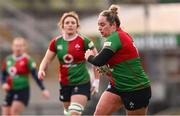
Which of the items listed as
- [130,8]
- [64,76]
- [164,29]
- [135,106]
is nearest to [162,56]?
[130,8]

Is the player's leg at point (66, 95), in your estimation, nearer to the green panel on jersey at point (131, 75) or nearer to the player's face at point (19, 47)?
the green panel on jersey at point (131, 75)

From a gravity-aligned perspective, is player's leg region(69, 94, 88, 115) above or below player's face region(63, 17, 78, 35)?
below

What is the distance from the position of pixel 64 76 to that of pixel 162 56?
17457 mm

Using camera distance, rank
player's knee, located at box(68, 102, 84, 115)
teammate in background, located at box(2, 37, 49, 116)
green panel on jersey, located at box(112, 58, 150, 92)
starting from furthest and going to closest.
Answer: teammate in background, located at box(2, 37, 49, 116), player's knee, located at box(68, 102, 84, 115), green panel on jersey, located at box(112, 58, 150, 92)

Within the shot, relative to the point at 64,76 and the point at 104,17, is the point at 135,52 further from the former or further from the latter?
the point at 64,76

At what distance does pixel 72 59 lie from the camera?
1404 cm

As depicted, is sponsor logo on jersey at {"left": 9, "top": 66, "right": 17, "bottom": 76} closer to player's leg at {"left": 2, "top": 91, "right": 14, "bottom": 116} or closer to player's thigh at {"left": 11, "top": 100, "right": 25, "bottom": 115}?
player's leg at {"left": 2, "top": 91, "right": 14, "bottom": 116}

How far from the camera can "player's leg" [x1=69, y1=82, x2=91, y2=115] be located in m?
13.7

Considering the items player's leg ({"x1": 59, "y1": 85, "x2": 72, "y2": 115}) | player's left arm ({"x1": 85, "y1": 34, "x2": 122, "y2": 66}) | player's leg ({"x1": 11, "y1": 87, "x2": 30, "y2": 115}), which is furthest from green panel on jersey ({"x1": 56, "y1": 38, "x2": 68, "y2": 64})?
player's leg ({"x1": 11, "y1": 87, "x2": 30, "y2": 115})

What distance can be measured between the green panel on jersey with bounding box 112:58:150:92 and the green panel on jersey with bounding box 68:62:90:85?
212 centimetres

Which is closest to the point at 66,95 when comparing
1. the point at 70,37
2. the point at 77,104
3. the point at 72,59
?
the point at 77,104

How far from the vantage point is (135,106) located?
12078 millimetres

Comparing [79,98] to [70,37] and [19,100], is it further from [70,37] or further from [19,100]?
[19,100]

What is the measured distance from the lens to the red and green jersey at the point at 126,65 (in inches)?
468
